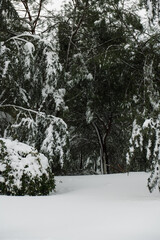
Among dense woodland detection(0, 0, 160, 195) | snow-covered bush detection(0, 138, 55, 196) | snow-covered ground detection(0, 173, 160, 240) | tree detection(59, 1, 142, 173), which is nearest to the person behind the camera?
snow-covered ground detection(0, 173, 160, 240)

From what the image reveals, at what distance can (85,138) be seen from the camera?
14195 millimetres

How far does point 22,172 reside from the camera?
5629 mm

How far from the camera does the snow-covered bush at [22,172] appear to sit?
5.49 m

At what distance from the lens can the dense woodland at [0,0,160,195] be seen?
258 inches

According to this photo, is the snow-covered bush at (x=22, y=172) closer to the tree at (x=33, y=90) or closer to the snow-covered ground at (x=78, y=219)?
the snow-covered ground at (x=78, y=219)

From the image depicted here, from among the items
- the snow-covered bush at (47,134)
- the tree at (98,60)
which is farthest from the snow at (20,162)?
the tree at (98,60)

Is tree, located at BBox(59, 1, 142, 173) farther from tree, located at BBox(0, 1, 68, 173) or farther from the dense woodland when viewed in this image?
tree, located at BBox(0, 1, 68, 173)

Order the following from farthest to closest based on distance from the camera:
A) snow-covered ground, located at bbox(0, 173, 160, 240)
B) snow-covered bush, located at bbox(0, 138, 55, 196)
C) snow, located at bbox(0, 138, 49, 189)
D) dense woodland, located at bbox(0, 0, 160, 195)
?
dense woodland, located at bbox(0, 0, 160, 195), snow, located at bbox(0, 138, 49, 189), snow-covered bush, located at bbox(0, 138, 55, 196), snow-covered ground, located at bbox(0, 173, 160, 240)

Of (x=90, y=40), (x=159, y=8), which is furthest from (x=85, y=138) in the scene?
(x=159, y=8)

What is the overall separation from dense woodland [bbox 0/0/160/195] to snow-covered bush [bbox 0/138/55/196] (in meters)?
1.34

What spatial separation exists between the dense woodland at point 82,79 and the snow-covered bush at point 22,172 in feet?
4.40

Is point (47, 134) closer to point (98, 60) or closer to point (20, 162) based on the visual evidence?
point (20, 162)

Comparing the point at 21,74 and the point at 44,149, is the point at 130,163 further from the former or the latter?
the point at 21,74

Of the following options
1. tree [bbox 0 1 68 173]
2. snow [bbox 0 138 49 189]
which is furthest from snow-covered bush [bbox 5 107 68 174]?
snow [bbox 0 138 49 189]
